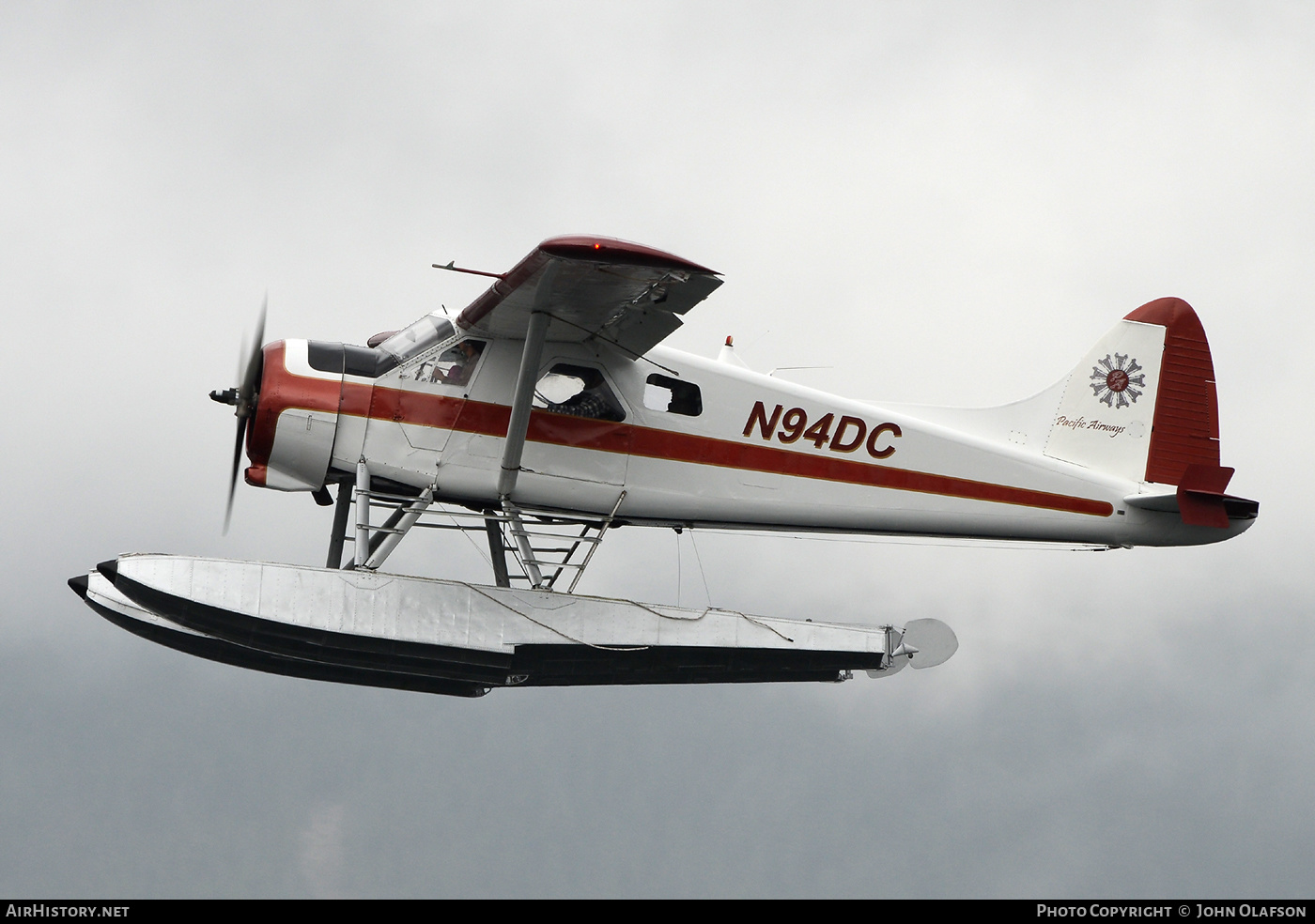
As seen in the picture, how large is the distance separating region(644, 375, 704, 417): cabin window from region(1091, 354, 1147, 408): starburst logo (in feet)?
15.0

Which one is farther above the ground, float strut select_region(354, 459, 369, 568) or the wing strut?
the wing strut

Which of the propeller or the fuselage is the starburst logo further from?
the propeller

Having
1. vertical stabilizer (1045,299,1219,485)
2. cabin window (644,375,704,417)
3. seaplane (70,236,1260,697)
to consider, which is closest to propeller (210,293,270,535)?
seaplane (70,236,1260,697)

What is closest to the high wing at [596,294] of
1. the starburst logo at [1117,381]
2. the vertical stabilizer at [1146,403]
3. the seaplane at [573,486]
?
the seaplane at [573,486]

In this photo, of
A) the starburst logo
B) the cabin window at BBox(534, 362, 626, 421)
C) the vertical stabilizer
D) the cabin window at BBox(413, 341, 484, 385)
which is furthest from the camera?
the starburst logo

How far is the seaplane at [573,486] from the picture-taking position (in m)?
12.2

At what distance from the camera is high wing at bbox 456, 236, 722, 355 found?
11.3m

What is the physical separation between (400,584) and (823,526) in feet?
13.6

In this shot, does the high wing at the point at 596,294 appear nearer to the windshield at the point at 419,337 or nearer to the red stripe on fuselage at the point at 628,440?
the windshield at the point at 419,337

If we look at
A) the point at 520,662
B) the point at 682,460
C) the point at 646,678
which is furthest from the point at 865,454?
the point at 520,662

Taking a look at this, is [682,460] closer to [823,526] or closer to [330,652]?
[823,526]

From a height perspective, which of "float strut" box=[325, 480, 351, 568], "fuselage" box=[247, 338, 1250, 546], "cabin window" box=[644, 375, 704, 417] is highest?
"cabin window" box=[644, 375, 704, 417]

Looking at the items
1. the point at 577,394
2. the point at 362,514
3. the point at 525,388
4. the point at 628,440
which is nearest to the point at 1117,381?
the point at 628,440

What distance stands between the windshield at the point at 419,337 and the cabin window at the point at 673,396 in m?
1.92
